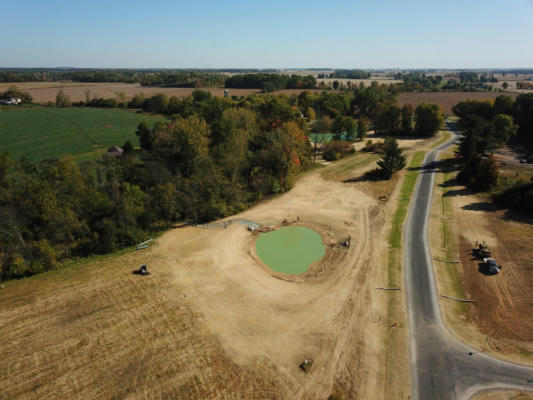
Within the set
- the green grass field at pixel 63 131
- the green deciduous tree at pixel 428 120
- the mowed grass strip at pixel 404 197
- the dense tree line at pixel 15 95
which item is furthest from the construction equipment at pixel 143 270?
the dense tree line at pixel 15 95

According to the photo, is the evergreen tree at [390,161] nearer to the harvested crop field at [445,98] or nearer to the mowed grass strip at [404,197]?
the mowed grass strip at [404,197]

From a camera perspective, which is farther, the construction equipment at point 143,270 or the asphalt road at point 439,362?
the construction equipment at point 143,270

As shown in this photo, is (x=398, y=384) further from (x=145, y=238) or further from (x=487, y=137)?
(x=487, y=137)

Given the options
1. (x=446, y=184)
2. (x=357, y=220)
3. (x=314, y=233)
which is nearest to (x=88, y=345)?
(x=314, y=233)

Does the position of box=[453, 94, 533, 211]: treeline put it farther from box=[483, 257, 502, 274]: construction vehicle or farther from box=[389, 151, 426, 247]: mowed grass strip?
box=[483, 257, 502, 274]: construction vehicle

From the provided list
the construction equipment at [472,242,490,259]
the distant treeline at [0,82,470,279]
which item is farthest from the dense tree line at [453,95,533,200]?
the distant treeline at [0,82,470,279]

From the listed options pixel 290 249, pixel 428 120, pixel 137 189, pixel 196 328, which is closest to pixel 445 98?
pixel 428 120

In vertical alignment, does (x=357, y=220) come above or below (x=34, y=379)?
above
